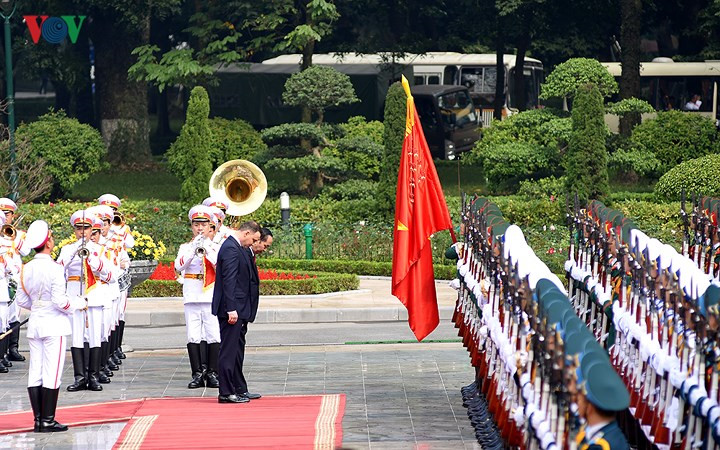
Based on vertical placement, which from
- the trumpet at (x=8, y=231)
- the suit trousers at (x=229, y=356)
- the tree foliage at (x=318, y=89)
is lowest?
the suit trousers at (x=229, y=356)

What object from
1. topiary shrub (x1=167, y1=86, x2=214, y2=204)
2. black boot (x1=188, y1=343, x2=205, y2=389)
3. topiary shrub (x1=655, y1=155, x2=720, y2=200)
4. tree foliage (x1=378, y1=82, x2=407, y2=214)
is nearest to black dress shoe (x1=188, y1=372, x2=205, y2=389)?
black boot (x1=188, y1=343, x2=205, y2=389)

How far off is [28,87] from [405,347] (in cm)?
7114

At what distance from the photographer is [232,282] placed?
43.4ft

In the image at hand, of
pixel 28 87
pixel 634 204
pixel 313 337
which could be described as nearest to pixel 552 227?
pixel 634 204

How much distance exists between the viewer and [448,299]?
68.8ft

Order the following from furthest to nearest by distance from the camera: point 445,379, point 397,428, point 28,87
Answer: point 28,87
point 445,379
point 397,428

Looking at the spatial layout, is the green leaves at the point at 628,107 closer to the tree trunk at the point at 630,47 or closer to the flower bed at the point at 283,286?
the tree trunk at the point at 630,47

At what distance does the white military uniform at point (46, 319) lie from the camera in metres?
12.1

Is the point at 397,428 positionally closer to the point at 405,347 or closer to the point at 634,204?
the point at 405,347

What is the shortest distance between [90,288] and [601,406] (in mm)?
8390

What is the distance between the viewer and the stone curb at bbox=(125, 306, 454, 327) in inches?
773

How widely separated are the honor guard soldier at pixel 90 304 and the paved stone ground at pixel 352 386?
24 cm

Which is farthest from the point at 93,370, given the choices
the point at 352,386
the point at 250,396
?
the point at 352,386

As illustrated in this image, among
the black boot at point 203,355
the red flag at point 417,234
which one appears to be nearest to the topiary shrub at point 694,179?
the red flag at point 417,234
